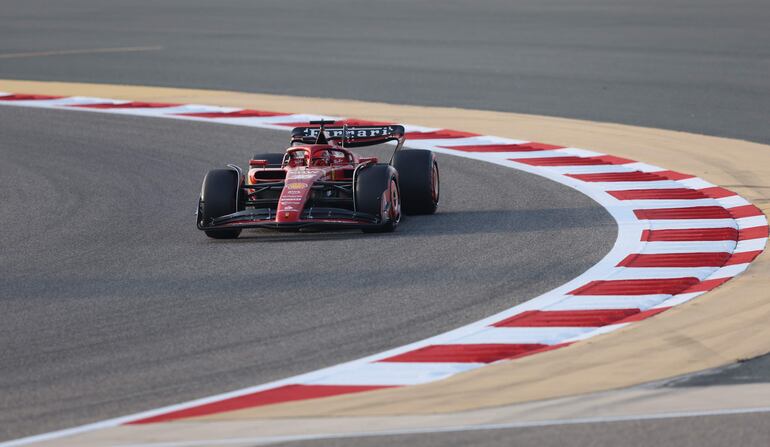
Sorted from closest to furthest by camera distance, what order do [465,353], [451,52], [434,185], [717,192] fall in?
[465,353], [434,185], [717,192], [451,52]

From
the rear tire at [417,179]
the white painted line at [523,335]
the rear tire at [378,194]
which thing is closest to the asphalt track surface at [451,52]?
the rear tire at [417,179]

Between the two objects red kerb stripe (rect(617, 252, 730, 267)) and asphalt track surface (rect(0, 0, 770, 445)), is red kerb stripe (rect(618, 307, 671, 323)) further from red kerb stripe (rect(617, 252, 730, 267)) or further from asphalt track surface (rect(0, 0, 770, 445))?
red kerb stripe (rect(617, 252, 730, 267))

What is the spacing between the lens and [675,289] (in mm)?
9750

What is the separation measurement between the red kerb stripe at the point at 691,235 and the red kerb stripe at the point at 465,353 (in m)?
3.54

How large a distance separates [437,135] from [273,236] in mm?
6063

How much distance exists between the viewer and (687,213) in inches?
502

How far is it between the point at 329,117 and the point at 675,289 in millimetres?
9831

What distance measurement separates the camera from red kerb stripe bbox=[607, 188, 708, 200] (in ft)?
44.6

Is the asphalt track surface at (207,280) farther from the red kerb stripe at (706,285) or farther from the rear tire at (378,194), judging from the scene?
the red kerb stripe at (706,285)

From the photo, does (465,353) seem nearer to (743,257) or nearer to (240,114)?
(743,257)

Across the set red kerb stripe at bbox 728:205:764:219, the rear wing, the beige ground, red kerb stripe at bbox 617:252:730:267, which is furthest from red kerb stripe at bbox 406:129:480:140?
the beige ground

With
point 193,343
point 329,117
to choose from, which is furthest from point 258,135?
point 193,343

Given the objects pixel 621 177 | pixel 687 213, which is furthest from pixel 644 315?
pixel 621 177

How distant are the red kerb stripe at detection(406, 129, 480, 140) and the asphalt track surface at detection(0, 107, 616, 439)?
71.1 inches
